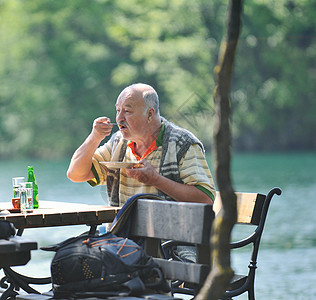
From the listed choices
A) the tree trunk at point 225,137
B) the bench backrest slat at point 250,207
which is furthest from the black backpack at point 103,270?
the bench backrest slat at point 250,207

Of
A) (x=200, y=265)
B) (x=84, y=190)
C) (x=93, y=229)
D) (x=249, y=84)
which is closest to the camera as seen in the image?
(x=200, y=265)

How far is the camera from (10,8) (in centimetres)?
5031

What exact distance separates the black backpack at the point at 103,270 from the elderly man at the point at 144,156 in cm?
102

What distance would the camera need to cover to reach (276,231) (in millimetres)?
12930

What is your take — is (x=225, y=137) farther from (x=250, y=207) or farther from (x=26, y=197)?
(x=26, y=197)

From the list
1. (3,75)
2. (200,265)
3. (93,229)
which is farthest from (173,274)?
(3,75)

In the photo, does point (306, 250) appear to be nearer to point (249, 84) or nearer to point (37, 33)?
point (249, 84)

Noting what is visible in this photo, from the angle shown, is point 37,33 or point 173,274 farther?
point 37,33

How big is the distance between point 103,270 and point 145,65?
4677 centimetres

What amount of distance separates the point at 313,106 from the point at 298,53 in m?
3.07

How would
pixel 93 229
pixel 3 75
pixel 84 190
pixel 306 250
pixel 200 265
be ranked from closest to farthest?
pixel 200 265 → pixel 93 229 → pixel 306 250 → pixel 84 190 → pixel 3 75

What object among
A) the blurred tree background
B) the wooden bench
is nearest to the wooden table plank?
the wooden bench

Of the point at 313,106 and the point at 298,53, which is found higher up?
the point at 298,53

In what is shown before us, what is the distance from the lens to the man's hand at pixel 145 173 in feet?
13.1
